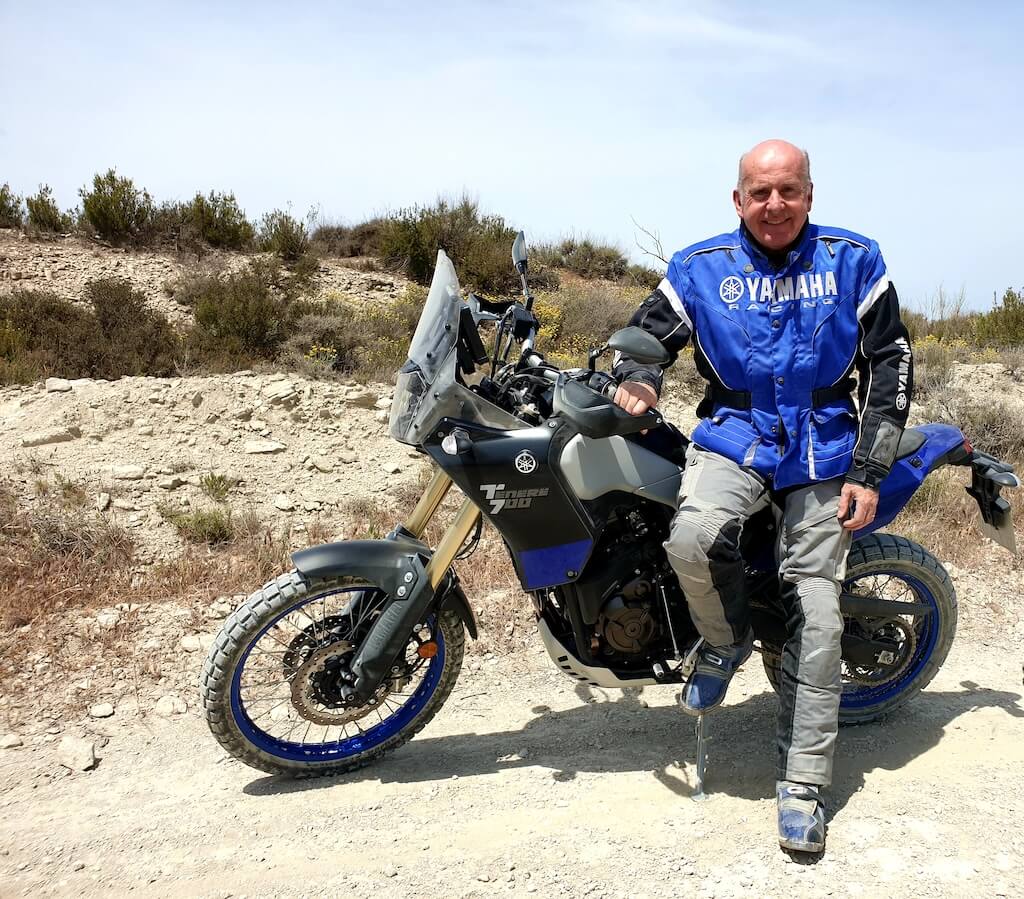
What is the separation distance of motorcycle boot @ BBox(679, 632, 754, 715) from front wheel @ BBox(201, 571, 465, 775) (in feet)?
3.07

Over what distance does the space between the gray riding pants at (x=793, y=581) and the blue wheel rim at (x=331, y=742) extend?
41.9 inches

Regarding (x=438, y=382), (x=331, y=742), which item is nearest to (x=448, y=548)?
(x=438, y=382)

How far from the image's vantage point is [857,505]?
2977mm

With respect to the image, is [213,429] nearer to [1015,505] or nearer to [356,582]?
[356,582]

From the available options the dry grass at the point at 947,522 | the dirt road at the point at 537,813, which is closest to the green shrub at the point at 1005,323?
the dry grass at the point at 947,522

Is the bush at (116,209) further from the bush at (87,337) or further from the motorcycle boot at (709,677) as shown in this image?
the motorcycle boot at (709,677)

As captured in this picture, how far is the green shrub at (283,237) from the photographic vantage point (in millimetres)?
13703

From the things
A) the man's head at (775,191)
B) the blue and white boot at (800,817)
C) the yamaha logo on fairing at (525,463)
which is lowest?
the blue and white boot at (800,817)

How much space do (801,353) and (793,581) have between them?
83 centimetres

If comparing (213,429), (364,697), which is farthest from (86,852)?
(213,429)

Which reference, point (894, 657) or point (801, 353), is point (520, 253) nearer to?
point (801, 353)

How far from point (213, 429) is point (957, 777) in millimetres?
5579

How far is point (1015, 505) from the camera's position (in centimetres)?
593

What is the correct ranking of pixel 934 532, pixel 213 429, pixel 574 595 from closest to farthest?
1. pixel 574 595
2. pixel 934 532
3. pixel 213 429
